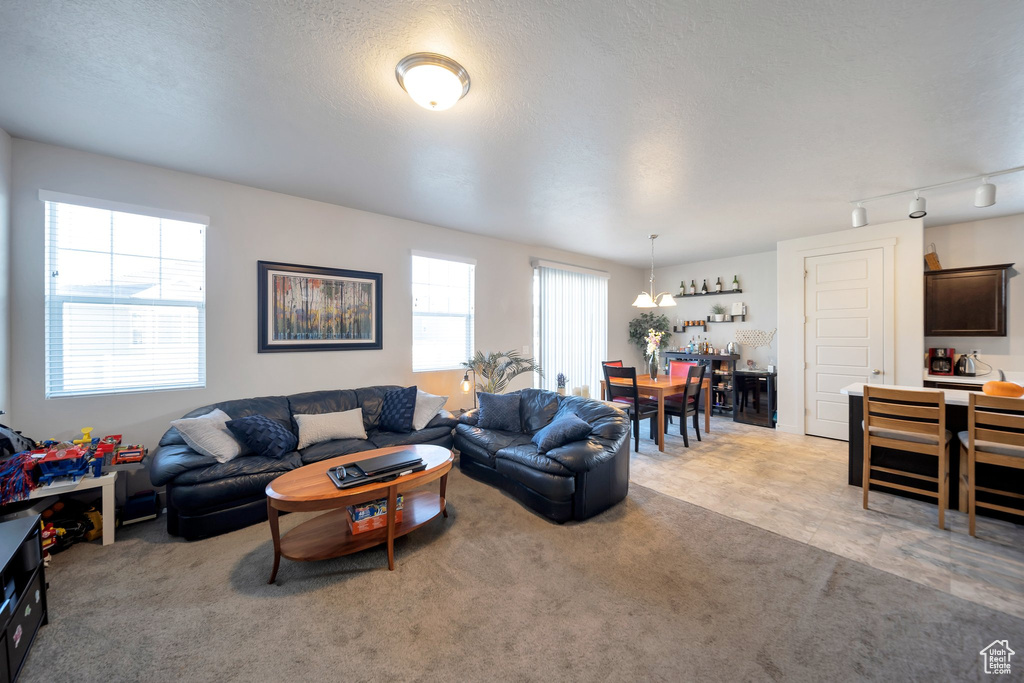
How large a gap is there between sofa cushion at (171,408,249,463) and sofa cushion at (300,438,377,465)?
1.55 ft

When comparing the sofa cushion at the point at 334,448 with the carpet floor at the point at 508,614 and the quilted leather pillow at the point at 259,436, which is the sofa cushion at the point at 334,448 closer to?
the quilted leather pillow at the point at 259,436

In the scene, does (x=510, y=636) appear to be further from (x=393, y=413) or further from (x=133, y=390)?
(x=133, y=390)

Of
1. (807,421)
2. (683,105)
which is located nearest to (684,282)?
(807,421)

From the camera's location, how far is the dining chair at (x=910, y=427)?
8.75 ft

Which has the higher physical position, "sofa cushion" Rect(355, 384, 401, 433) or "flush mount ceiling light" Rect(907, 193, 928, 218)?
"flush mount ceiling light" Rect(907, 193, 928, 218)

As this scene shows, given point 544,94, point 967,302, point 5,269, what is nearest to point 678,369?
point 967,302

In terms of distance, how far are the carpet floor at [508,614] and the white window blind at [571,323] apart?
3503mm

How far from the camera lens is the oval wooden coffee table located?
6.90 feet

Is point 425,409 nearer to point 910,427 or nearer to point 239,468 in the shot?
point 239,468

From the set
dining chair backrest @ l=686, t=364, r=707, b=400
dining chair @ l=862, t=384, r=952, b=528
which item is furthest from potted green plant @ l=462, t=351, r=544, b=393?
dining chair @ l=862, t=384, r=952, b=528

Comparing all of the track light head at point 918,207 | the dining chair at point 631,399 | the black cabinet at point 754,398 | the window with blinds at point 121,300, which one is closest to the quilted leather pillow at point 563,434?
the dining chair at point 631,399

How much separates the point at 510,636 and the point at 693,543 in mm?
1424

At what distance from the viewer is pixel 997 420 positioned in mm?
2457

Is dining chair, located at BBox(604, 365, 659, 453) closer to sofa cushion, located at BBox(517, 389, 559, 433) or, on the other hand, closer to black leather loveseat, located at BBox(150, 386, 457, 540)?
sofa cushion, located at BBox(517, 389, 559, 433)
